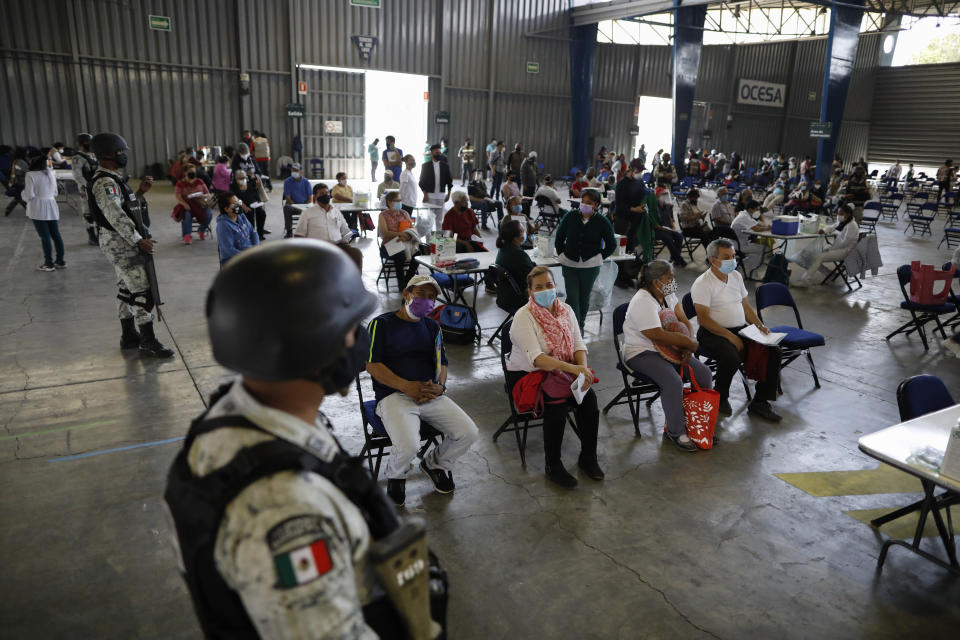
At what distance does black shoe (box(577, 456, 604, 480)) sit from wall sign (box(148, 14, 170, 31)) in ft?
60.5

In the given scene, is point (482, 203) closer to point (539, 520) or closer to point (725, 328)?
point (725, 328)

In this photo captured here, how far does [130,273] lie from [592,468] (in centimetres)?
417

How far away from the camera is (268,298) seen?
3.53 ft

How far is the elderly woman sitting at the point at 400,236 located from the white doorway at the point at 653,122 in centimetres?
2067

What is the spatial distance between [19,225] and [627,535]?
490 inches

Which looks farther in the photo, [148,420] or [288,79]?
[288,79]

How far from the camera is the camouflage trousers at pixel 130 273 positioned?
5.32 metres

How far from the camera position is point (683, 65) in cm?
1998

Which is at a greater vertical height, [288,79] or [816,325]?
[288,79]

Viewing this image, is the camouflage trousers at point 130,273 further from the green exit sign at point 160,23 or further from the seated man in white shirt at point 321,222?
the green exit sign at point 160,23

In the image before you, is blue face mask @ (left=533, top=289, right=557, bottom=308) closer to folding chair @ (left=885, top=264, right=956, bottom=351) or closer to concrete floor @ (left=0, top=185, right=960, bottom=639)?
concrete floor @ (left=0, top=185, right=960, bottom=639)

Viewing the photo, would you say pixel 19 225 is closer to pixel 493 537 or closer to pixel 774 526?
pixel 493 537

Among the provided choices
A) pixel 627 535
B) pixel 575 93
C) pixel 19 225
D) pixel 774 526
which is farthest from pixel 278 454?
pixel 575 93

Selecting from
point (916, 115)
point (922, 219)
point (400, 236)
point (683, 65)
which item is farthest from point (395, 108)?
point (916, 115)
